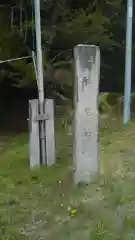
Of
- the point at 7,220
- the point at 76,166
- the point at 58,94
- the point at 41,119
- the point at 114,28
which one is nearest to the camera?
the point at 7,220

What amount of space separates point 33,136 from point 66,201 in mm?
1839

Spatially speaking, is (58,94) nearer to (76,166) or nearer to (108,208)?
(76,166)

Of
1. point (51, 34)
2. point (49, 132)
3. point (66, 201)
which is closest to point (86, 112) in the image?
point (66, 201)

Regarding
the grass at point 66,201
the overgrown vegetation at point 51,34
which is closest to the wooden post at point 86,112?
the grass at point 66,201

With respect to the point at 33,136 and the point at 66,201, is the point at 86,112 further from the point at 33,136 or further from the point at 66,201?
the point at 33,136

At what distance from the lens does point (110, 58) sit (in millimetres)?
13039

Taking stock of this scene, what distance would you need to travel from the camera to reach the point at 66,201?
562 centimetres

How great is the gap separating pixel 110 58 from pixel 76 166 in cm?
735

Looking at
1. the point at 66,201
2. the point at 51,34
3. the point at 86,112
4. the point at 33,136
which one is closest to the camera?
the point at 66,201

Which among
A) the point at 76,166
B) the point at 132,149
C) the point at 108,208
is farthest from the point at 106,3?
the point at 108,208

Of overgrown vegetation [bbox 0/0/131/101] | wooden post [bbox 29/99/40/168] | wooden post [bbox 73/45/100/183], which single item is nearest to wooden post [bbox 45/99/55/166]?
wooden post [bbox 29/99/40/168]

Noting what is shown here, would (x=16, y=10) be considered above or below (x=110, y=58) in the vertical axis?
above

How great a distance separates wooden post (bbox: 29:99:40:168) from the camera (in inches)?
284

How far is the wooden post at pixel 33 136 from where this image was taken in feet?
23.7
